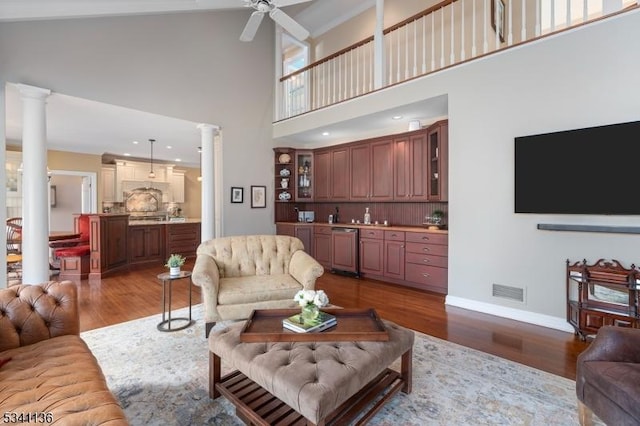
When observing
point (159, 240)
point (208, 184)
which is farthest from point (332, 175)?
point (159, 240)

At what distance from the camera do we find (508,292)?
3.38 metres

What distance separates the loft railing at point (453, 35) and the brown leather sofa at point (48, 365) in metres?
4.37

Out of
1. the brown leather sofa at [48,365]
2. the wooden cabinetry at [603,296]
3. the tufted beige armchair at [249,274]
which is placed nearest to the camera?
the brown leather sofa at [48,365]

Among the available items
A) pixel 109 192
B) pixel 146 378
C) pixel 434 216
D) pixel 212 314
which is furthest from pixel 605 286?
pixel 109 192

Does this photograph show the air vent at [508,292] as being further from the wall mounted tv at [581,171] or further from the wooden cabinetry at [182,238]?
the wooden cabinetry at [182,238]

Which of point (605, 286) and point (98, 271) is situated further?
point (98, 271)

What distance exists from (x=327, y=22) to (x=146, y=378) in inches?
284

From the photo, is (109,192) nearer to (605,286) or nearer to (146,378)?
(146,378)

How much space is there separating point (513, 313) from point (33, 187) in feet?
18.6

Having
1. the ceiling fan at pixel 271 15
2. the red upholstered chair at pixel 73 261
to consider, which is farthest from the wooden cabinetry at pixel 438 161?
the red upholstered chair at pixel 73 261

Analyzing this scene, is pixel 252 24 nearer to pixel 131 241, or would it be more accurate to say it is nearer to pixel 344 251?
pixel 344 251

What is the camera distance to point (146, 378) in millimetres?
2162

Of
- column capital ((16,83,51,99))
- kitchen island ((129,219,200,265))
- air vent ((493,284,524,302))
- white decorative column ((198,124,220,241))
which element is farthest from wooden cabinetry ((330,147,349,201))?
column capital ((16,83,51,99))

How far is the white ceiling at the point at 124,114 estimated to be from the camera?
364 cm
